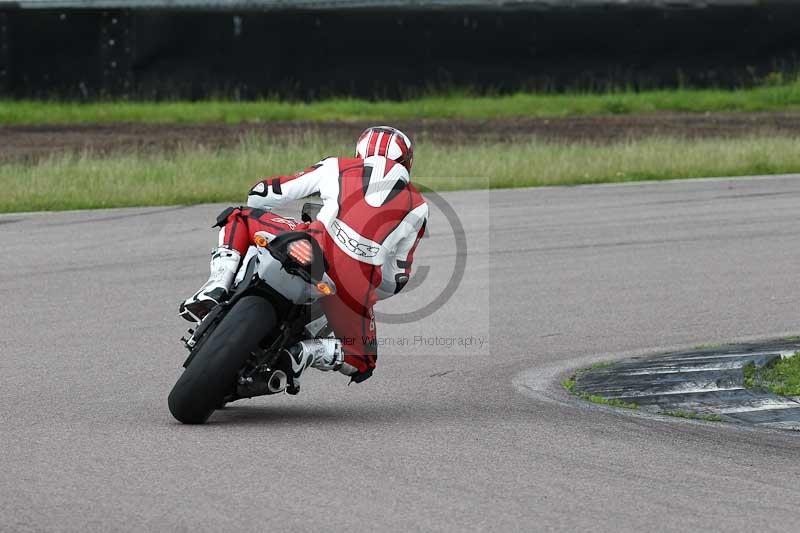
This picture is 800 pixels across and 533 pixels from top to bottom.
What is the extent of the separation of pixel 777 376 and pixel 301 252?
3030mm

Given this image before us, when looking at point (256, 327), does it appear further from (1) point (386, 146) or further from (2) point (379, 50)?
(2) point (379, 50)

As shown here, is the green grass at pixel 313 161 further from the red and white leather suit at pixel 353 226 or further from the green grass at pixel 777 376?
the red and white leather suit at pixel 353 226

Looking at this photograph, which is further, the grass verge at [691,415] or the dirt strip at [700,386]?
the dirt strip at [700,386]

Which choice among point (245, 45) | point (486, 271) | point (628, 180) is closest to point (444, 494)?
point (486, 271)

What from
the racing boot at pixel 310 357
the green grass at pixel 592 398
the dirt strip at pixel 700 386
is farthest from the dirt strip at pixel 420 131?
the racing boot at pixel 310 357

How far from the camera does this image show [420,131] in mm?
22562

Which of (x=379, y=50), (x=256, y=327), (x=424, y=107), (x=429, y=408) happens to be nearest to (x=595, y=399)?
(x=429, y=408)

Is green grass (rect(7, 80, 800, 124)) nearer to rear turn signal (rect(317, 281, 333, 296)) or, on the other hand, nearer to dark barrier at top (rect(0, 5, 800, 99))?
dark barrier at top (rect(0, 5, 800, 99))

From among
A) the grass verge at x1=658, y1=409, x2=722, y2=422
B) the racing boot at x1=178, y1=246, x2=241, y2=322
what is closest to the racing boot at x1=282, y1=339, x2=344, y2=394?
the racing boot at x1=178, y1=246, x2=241, y2=322

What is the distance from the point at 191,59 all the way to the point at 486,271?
12737mm

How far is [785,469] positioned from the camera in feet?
20.3

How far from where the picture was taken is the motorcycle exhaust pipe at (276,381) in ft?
22.8

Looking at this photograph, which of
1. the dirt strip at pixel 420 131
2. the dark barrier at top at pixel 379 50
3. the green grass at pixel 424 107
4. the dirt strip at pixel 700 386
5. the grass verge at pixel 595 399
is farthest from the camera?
the green grass at pixel 424 107

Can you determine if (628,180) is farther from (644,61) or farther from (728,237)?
(644,61)
